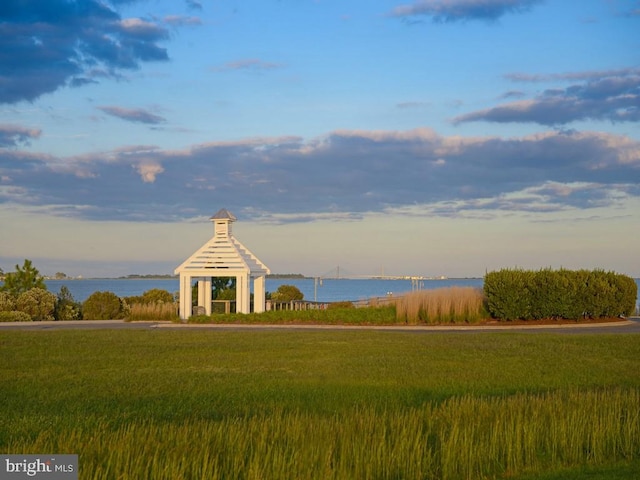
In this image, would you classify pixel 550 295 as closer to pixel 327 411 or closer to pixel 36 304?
pixel 327 411

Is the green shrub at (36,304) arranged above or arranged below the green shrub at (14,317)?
above

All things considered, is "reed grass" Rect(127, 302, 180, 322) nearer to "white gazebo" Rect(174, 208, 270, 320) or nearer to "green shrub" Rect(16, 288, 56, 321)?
"white gazebo" Rect(174, 208, 270, 320)

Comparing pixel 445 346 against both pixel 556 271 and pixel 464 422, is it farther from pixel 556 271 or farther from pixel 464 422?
pixel 556 271

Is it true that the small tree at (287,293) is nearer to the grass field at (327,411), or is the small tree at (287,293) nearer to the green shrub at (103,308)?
the green shrub at (103,308)

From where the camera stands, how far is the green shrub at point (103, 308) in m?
32.8

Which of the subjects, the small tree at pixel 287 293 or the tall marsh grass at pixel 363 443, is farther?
the small tree at pixel 287 293

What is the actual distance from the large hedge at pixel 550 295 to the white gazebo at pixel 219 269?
9.90 metres

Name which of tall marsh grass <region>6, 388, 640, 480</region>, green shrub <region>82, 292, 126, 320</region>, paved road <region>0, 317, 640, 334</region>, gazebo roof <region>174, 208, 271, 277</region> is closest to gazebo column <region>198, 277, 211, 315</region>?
gazebo roof <region>174, 208, 271, 277</region>

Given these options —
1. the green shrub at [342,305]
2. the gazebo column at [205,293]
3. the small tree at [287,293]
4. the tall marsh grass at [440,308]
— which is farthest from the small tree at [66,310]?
the tall marsh grass at [440,308]

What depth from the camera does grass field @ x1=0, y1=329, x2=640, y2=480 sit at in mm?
7227

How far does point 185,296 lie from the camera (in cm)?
3012

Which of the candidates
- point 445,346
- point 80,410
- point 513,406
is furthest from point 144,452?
point 445,346

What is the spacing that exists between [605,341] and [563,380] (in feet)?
22.9

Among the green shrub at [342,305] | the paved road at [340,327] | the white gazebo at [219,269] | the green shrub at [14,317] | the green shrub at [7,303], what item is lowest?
the paved road at [340,327]
